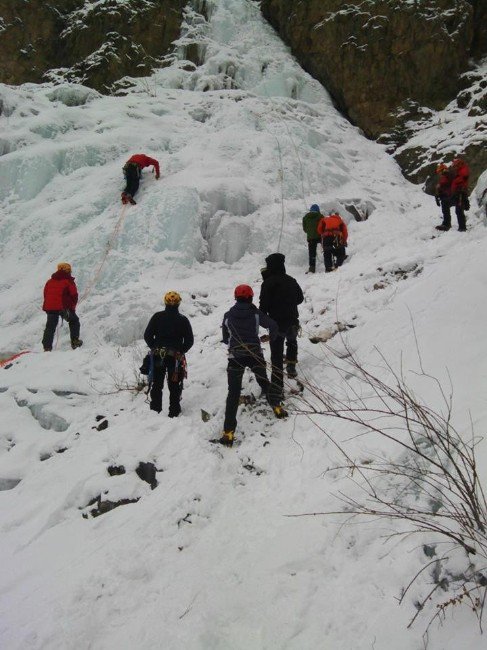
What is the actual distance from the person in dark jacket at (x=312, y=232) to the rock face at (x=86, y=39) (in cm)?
1072

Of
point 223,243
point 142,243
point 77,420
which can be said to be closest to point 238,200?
point 223,243

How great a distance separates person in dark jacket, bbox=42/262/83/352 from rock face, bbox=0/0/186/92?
36.8 feet

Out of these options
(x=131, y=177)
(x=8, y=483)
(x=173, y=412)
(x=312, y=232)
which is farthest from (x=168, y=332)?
(x=131, y=177)

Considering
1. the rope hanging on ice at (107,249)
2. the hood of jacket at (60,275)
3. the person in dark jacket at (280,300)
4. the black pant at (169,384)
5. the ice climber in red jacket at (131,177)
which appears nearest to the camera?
the black pant at (169,384)

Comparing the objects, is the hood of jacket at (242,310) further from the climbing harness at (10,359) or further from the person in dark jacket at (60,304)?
the climbing harness at (10,359)

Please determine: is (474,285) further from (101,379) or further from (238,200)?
(238,200)

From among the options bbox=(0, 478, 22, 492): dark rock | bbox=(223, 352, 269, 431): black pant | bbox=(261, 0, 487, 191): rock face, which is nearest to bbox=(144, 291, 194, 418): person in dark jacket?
bbox=(223, 352, 269, 431): black pant

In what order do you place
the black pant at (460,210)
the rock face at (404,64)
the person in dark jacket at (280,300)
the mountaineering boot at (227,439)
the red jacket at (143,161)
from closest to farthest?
the mountaineering boot at (227,439)
the person in dark jacket at (280,300)
the black pant at (460,210)
the red jacket at (143,161)
the rock face at (404,64)

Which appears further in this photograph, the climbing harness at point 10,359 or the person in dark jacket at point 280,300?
the climbing harness at point 10,359

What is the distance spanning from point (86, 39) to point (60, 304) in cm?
1400

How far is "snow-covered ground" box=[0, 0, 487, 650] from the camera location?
2510 mm

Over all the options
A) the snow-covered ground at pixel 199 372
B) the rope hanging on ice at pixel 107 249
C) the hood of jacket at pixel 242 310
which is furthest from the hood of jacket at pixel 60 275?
the hood of jacket at pixel 242 310

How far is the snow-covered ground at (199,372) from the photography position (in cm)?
251

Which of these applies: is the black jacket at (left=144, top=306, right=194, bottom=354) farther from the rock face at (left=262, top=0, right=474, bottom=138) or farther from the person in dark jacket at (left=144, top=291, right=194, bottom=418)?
the rock face at (left=262, top=0, right=474, bottom=138)
